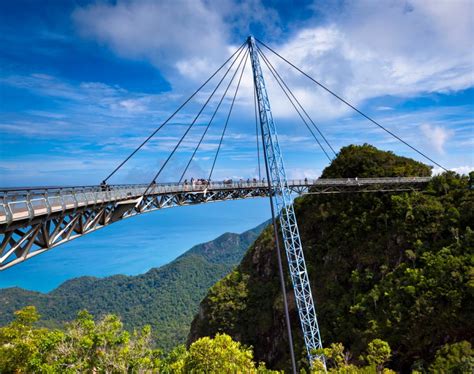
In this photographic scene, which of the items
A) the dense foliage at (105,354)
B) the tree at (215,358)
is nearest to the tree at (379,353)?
the dense foliage at (105,354)

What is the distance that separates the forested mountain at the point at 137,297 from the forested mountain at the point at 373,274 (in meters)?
79.3

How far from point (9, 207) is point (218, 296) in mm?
41747

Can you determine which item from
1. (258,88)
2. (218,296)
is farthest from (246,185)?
(218,296)

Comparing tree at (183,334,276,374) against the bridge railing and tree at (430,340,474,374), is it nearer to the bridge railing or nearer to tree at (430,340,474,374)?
the bridge railing

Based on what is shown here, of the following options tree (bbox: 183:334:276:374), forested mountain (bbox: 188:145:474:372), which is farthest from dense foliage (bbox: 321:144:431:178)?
tree (bbox: 183:334:276:374)

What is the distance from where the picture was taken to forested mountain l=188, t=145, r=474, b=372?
26469 mm

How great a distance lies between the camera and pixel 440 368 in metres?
19.5

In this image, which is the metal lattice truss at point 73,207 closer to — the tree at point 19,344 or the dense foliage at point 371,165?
the tree at point 19,344

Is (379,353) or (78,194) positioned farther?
(379,353)

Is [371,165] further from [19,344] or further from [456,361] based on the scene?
[19,344]

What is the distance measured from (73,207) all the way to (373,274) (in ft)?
102

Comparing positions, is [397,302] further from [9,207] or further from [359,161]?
[9,207]

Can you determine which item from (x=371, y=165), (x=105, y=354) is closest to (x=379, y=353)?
(x=105, y=354)

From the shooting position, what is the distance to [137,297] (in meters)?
170
